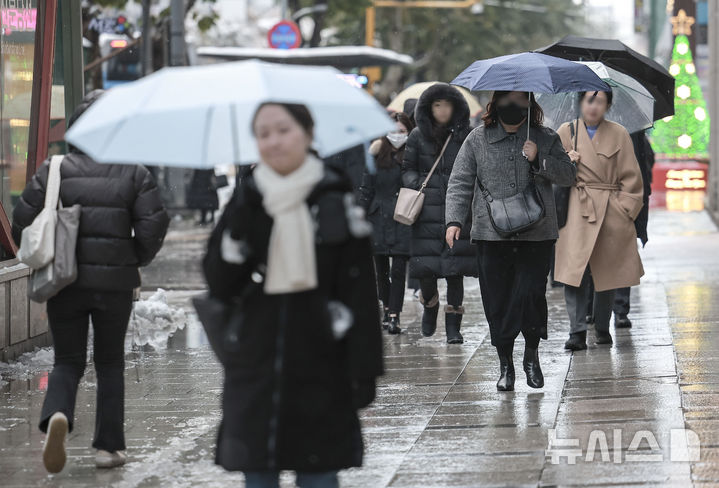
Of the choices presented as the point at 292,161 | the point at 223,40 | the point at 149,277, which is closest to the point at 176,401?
the point at 292,161

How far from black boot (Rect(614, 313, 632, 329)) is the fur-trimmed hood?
190 centimetres

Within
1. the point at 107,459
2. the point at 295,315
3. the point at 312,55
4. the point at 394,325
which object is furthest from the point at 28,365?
the point at 312,55

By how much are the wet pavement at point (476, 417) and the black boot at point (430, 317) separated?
0.31 ft

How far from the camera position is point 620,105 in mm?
9766

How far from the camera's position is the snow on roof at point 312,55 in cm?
2166

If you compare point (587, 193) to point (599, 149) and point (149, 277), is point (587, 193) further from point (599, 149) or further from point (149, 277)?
point (149, 277)

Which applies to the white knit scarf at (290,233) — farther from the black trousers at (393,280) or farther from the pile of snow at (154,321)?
the pile of snow at (154,321)

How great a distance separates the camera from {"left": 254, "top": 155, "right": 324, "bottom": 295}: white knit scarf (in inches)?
161

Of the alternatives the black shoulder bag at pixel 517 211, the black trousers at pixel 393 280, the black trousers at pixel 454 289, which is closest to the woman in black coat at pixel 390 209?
the black trousers at pixel 393 280

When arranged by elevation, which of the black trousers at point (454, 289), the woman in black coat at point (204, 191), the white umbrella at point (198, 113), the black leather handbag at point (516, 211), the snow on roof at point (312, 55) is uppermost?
the snow on roof at point (312, 55)

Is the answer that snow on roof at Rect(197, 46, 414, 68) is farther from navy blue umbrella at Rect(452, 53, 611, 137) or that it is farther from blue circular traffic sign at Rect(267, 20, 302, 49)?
navy blue umbrella at Rect(452, 53, 611, 137)

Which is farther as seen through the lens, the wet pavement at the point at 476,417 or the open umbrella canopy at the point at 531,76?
the open umbrella canopy at the point at 531,76

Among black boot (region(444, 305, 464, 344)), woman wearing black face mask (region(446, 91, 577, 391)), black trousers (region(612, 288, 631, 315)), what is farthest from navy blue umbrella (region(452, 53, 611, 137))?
black trousers (region(612, 288, 631, 315))

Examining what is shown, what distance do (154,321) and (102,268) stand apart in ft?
16.3
